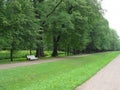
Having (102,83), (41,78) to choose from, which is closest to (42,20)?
(41,78)

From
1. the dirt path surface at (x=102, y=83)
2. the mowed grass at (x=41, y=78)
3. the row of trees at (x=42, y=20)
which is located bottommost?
the dirt path surface at (x=102, y=83)

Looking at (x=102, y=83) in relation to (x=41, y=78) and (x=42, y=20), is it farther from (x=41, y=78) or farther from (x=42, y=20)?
(x=42, y=20)

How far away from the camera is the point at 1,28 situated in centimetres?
2091

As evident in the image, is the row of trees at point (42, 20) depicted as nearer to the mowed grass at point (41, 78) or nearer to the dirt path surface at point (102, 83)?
the mowed grass at point (41, 78)

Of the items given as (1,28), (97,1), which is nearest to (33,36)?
(1,28)

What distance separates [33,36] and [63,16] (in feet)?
24.6

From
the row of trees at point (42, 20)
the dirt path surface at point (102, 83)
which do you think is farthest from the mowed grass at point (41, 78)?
the row of trees at point (42, 20)

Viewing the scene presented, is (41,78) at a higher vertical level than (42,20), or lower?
lower

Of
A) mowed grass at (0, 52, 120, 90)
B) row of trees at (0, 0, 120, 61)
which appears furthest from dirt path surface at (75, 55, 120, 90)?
row of trees at (0, 0, 120, 61)

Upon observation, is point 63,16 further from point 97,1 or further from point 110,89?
point 110,89

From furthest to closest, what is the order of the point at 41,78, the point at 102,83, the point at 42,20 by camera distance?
the point at 42,20
the point at 41,78
the point at 102,83

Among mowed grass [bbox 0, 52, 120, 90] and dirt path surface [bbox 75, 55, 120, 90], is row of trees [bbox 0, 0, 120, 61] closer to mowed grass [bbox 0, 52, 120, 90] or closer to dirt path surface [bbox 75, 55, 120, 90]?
mowed grass [bbox 0, 52, 120, 90]

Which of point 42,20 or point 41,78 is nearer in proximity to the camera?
point 41,78

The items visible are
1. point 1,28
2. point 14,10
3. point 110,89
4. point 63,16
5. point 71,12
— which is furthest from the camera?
point 71,12
